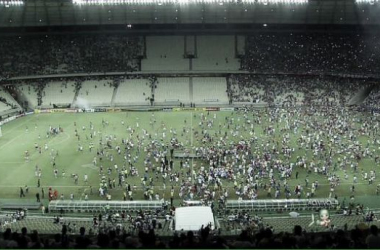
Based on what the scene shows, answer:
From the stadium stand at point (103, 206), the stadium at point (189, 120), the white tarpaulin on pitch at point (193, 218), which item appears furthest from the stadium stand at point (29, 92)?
the white tarpaulin on pitch at point (193, 218)

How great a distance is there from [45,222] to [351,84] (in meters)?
57.0

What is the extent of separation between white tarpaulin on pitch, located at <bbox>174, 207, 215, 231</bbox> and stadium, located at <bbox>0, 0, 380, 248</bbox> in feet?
0.28

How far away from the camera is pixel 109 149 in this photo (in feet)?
152

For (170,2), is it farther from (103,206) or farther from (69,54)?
(103,206)

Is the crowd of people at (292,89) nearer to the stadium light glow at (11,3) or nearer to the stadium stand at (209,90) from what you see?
the stadium stand at (209,90)

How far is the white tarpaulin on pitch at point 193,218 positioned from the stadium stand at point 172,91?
4664cm

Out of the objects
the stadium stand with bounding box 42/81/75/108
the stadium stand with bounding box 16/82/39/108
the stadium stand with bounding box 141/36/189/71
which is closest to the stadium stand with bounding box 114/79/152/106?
the stadium stand with bounding box 141/36/189/71

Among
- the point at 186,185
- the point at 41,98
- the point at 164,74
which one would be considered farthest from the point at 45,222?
the point at 164,74

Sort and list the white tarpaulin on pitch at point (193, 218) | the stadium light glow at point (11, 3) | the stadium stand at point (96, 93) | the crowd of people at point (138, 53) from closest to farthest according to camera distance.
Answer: the white tarpaulin on pitch at point (193, 218) → the stadium light glow at point (11, 3) → the stadium stand at point (96, 93) → the crowd of people at point (138, 53)

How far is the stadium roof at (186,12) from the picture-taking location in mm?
68438

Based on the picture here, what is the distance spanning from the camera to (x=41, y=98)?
235 ft

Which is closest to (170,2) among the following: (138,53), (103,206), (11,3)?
(138,53)

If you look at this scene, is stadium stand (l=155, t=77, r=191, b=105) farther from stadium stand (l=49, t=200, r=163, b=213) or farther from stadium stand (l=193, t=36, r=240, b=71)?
stadium stand (l=49, t=200, r=163, b=213)

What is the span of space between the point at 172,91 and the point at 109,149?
96.9ft
